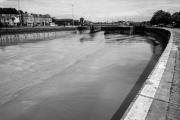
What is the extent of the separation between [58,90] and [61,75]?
248cm

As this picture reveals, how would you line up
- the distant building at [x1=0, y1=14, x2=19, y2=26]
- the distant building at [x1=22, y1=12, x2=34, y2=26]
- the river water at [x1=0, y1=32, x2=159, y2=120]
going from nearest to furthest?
the river water at [x1=0, y1=32, x2=159, y2=120] < the distant building at [x1=0, y1=14, x2=19, y2=26] < the distant building at [x1=22, y1=12, x2=34, y2=26]

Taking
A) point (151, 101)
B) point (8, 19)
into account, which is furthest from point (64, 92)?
point (8, 19)

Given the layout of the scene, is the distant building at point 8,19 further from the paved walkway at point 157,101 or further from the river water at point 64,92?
the paved walkway at point 157,101

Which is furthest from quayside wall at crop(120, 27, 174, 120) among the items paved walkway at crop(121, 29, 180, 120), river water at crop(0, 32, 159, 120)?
river water at crop(0, 32, 159, 120)

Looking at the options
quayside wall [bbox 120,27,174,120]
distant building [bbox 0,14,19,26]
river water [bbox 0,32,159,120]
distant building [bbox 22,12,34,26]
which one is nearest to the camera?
quayside wall [bbox 120,27,174,120]

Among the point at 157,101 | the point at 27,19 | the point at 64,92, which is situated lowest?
the point at 64,92

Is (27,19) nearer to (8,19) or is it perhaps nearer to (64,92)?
(8,19)

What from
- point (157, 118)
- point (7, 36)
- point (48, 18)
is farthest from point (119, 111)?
point (48, 18)

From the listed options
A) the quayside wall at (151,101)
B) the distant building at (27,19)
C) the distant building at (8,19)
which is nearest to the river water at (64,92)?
the quayside wall at (151,101)

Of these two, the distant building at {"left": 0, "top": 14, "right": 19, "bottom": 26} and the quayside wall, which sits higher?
the distant building at {"left": 0, "top": 14, "right": 19, "bottom": 26}

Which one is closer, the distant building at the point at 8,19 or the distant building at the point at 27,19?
the distant building at the point at 8,19

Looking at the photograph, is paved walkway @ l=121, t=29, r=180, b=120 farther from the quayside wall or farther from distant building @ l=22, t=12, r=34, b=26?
distant building @ l=22, t=12, r=34, b=26

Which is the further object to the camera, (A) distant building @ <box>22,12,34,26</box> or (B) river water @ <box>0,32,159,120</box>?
(A) distant building @ <box>22,12,34,26</box>

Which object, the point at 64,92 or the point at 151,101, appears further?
the point at 64,92
